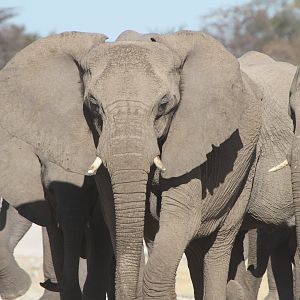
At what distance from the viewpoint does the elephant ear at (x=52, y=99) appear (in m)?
7.47

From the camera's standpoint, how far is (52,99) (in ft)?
25.0

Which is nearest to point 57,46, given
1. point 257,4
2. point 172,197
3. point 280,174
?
point 172,197

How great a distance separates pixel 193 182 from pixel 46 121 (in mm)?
815

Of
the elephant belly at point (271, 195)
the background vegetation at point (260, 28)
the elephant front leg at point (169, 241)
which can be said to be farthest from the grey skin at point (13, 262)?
the background vegetation at point (260, 28)

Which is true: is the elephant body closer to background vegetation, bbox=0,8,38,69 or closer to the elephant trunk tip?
the elephant trunk tip

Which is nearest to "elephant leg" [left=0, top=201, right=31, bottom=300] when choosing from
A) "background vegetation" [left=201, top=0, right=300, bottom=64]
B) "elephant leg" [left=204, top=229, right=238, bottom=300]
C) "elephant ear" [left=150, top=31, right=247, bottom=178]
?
"elephant leg" [left=204, top=229, right=238, bottom=300]

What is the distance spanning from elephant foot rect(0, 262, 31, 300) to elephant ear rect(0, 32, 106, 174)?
2687 mm

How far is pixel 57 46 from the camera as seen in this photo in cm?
760

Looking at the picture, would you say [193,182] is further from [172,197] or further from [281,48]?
[281,48]

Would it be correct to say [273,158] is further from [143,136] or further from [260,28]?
[260,28]

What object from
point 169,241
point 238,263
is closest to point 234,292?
point 238,263

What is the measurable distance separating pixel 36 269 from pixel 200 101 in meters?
7.05

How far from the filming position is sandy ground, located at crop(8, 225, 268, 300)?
470 inches

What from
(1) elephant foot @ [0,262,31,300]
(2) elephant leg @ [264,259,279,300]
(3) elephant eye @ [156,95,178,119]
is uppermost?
(3) elephant eye @ [156,95,178,119]
